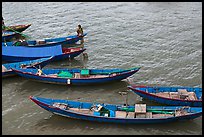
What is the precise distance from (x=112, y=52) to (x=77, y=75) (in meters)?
6.31

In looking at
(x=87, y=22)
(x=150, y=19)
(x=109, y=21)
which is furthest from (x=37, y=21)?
(x=150, y=19)

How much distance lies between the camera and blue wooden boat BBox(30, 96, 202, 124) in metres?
16.5

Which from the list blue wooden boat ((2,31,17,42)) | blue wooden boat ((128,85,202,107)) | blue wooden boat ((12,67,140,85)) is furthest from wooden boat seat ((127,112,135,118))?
blue wooden boat ((2,31,17,42))

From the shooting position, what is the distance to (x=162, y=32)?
30578 mm

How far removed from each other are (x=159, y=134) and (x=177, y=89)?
3.79 metres

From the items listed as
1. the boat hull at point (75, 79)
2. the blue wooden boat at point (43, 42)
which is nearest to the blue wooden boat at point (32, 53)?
the blue wooden boat at point (43, 42)

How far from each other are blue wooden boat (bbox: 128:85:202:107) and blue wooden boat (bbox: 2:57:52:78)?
8.06 meters

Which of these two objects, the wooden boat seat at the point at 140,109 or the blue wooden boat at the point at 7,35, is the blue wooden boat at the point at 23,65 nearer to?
the blue wooden boat at the point at 7,35

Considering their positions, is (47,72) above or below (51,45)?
below

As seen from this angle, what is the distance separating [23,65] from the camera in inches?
890

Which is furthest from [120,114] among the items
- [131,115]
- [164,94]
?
[164,94]

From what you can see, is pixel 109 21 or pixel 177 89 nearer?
pixel 177 89

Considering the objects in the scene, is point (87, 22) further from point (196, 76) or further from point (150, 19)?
point (196, 76)

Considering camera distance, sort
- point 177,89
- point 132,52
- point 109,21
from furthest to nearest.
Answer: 1. point 109,21
2. point 132,52
3. point 177,89
